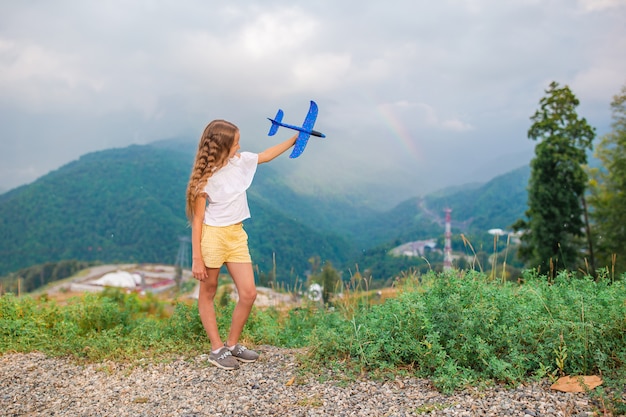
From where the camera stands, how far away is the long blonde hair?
165 inches

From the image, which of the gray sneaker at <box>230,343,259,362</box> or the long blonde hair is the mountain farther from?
the long blonde hair

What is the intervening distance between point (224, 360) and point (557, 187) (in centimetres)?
2260

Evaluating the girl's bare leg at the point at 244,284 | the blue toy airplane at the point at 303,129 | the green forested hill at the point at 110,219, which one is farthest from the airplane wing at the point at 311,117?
the green forested hill at the point at 110,219

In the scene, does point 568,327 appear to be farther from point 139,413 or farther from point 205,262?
point 139,413

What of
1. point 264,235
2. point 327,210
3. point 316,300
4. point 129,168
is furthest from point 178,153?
point 316,300

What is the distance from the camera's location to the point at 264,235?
7738cm

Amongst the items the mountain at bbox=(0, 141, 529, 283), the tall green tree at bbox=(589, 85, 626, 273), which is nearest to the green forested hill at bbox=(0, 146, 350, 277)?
Result: the mountain at bbox=(0, 141, 529, 283)

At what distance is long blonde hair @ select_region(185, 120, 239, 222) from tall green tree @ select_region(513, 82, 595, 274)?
69.8 ft

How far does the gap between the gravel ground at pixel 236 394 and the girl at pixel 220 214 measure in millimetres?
399

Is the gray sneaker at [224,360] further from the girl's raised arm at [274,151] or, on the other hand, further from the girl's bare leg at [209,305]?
the girl's raised arm at [274,151]

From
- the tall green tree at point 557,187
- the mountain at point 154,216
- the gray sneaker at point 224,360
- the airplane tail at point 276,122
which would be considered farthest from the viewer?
the mountain at point 154,216

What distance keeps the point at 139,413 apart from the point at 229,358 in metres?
0.91

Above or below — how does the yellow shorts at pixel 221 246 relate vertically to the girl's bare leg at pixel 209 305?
above

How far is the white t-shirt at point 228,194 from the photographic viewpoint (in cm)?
424
